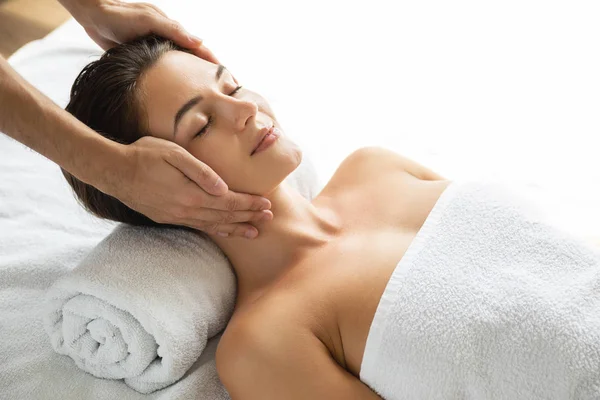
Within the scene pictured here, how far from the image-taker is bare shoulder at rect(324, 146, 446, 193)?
5.38 ft

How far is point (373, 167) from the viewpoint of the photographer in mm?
1649

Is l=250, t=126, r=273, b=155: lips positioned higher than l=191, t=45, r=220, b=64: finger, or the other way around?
l=191, t=45, r=220, b=64: finger

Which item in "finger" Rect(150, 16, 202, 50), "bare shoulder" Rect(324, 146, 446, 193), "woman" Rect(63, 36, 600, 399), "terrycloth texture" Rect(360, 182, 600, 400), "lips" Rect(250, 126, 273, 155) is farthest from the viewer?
"bare shoulder" Rect(324, 146, 446, 193)

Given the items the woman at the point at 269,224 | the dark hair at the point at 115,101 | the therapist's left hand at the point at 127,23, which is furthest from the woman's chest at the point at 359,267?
the therapist's left hand at the point at 127,23

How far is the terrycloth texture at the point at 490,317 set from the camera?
1.15 meters

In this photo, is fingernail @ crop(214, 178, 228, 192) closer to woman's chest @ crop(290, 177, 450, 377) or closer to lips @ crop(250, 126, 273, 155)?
lips @ crop(250, 126, 273, 155)

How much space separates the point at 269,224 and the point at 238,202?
0.16 meters

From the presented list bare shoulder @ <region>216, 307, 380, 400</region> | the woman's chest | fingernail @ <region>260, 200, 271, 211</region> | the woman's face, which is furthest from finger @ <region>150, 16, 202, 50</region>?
bare shoulder @ <region>216, 307, 380, 400</region>

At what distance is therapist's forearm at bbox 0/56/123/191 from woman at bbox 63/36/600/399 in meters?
0.17

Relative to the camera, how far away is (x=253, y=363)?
1.26m

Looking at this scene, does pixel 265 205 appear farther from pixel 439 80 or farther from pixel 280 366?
pixel 439 80

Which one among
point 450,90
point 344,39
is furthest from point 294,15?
point 450,90

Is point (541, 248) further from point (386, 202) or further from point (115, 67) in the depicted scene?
point (115, 67)

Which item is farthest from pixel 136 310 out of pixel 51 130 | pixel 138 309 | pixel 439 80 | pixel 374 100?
pixel 439 80
